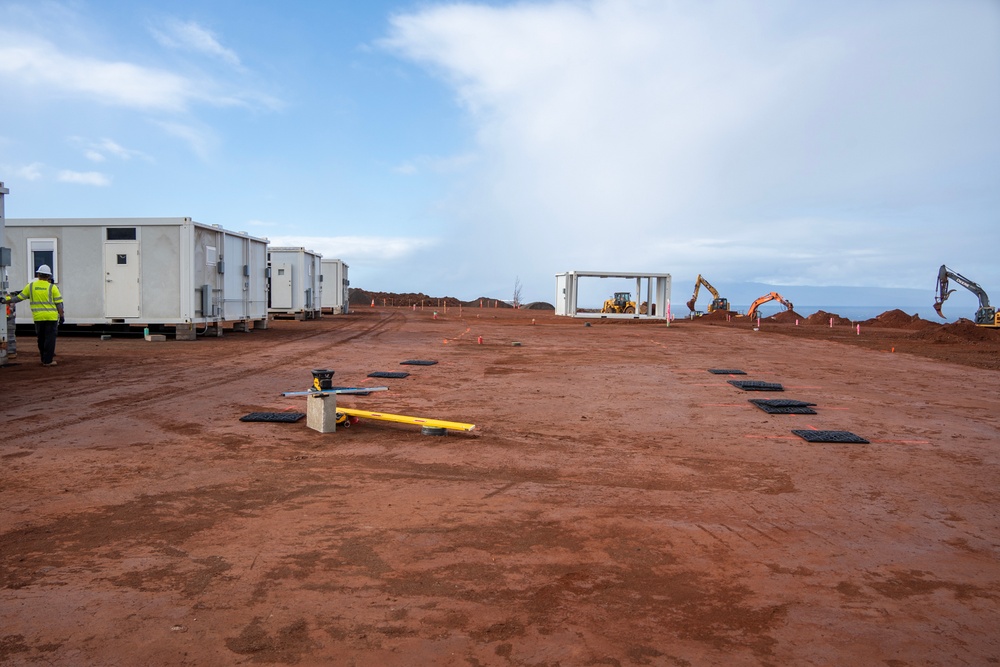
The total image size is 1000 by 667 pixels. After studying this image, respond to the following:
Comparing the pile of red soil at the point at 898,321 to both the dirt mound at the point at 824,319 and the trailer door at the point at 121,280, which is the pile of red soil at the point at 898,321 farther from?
the trailer door at the point at 121,280

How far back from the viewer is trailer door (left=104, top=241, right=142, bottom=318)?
59.5 ft

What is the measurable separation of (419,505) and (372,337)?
56.4ft

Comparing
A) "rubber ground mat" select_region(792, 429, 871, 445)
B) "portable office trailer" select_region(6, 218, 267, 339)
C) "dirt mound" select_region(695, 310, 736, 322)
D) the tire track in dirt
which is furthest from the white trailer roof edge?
"dirt mound" select_region(695, 310, 736, 322)

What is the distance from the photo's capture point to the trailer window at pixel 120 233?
18078 mm

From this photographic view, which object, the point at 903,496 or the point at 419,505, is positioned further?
the point at 903,496

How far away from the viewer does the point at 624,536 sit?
4.42 meters

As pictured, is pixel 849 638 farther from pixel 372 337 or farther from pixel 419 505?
pixel 372 337

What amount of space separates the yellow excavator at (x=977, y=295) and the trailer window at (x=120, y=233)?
3383cm

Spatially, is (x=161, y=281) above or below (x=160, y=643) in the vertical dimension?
above

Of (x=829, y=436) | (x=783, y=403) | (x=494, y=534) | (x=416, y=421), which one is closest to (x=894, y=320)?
(x=783, y=403)

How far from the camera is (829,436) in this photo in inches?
295

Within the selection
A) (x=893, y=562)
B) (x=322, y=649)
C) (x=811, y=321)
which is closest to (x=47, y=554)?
(x=322, y=649)

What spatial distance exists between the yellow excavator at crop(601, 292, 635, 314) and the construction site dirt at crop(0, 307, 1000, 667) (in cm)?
3626

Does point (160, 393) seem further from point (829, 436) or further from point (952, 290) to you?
point (952, 290)
